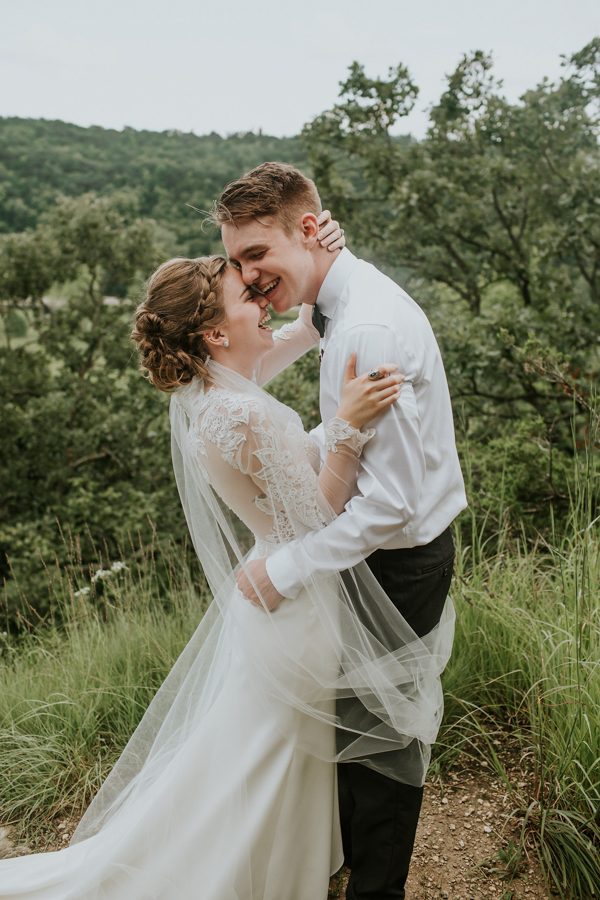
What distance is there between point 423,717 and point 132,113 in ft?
43.7

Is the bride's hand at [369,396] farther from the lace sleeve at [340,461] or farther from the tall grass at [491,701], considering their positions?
the tall grass at [491,701]

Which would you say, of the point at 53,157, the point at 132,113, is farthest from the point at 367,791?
the point at 132,113

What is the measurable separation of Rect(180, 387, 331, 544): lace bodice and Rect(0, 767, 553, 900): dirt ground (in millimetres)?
1387

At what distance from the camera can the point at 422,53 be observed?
6.84 meters

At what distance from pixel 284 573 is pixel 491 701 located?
4.97ft

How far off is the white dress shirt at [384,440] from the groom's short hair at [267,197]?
7.8 inches

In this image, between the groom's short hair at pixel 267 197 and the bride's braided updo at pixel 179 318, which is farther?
the bride's braided updo at pixel 179 318

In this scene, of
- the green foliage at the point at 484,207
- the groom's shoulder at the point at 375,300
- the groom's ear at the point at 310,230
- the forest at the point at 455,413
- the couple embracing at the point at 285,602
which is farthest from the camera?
the green foliage at the point at 484,207

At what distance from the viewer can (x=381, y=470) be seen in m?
1.99

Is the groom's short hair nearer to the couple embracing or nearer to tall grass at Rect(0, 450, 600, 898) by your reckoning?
the couple embracing

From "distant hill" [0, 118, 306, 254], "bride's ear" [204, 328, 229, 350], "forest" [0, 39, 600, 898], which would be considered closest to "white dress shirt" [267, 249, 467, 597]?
"bride's ear" [204, 328, 229, 350]

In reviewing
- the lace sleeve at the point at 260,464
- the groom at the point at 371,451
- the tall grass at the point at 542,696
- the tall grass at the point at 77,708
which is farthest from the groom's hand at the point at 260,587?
the tall grass at the point at 77,708

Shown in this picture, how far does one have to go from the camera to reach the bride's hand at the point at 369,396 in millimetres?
1935

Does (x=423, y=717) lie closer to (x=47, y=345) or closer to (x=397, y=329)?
(x=397, y=329)
